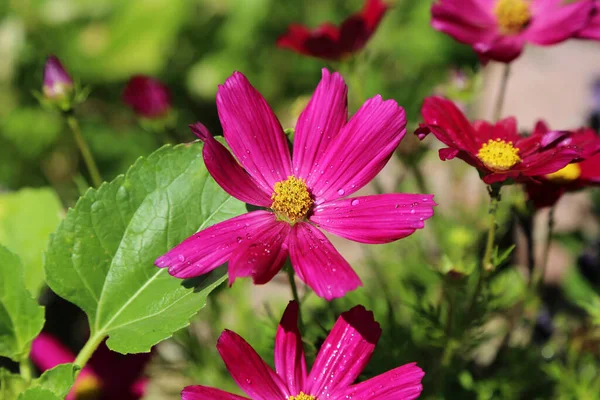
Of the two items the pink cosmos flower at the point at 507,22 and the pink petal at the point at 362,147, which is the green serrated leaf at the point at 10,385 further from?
the pink cosmos flower at the point at 507,22

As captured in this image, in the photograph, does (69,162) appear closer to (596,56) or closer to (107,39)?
(107,39)

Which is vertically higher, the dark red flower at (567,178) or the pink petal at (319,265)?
the pink petal at (319,265)

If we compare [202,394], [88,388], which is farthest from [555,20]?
[88,388]

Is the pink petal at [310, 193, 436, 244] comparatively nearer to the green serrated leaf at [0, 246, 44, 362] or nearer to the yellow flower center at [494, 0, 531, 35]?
the green serrated leaf at [0, 246, 44, 362]

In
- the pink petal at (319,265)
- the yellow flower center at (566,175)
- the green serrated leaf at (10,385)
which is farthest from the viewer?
the yellow flower center at (566,175)

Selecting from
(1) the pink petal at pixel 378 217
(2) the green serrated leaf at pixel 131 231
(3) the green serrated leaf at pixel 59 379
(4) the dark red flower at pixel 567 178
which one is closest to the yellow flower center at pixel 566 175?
(4) the dark red flower at pixel 567 178

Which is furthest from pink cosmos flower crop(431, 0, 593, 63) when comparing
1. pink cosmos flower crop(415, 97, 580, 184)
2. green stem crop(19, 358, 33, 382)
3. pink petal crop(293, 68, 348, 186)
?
green stem crop(19, 358, 33, 382)

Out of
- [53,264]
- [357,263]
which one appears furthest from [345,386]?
[357,263]
